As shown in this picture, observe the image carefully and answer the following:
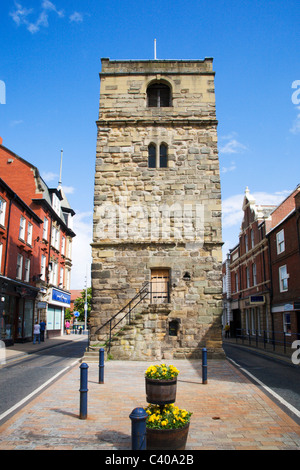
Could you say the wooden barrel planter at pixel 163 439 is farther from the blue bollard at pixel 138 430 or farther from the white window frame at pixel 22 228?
the white window frame at pixel 22 228

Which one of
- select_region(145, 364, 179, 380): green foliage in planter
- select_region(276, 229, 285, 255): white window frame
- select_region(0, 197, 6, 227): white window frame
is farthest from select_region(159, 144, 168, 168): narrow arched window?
select_region(145, 364, 179, 380): green foliage in planter

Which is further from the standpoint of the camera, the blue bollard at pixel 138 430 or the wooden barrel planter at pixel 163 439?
the wooden barrel planter at pixel 163 439

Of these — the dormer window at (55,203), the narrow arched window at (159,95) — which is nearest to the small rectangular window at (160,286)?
the narrow arched window at (159,95)

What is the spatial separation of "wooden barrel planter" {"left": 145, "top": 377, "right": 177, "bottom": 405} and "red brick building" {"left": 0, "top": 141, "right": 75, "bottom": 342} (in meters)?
17.0

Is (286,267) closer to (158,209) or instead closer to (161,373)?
(158,209)

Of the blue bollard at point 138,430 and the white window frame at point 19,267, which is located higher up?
the white window frame at point 19,267

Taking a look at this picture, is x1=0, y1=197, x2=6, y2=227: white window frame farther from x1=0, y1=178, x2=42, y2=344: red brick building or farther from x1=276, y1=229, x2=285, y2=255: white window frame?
x1=276, y1=229, x2=285, y2=255: white window frame

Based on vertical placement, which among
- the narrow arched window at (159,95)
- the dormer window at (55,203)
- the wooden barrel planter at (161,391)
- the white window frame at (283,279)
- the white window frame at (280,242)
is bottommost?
the wooden barrel planter at (161,391)

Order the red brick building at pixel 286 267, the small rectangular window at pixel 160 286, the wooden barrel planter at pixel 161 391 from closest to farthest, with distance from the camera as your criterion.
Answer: the wooden barrel planter at pixel 161 391, the small rectangular window at pixel 160 286, the red brick building at pixel 286 267

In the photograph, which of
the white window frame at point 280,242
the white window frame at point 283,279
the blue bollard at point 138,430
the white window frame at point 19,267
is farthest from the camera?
the white window frame at point 280,242

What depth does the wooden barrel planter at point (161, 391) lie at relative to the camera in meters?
5.47

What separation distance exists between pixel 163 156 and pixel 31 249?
14.0m

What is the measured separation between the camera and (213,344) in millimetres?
15102

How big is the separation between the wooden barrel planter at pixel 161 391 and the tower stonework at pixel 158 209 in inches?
346
